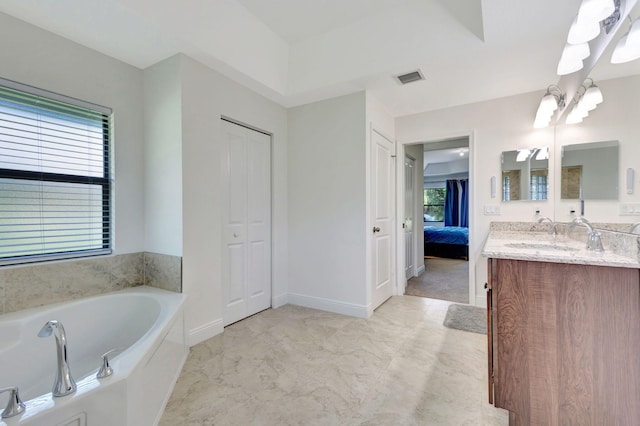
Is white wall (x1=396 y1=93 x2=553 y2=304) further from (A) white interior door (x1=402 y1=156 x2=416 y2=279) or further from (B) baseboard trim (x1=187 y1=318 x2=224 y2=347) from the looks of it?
(B) baseboard trim (x1=187 y1=318 x2=224 y2=347)

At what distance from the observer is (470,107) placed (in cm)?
334

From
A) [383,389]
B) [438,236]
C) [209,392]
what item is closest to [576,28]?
[383,389]

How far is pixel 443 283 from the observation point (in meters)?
4.43

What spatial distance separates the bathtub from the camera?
1044 millimetres

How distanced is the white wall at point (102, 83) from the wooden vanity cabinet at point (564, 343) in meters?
2.76

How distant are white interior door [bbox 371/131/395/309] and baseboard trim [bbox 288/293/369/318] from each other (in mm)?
225

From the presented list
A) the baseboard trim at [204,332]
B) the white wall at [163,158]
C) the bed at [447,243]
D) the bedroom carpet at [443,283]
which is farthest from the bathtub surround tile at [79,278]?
the bed at [447,243]

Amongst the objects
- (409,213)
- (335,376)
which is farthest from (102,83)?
(409,213)

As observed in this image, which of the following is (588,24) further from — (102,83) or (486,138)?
(102,83)

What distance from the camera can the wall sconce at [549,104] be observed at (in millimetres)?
2527

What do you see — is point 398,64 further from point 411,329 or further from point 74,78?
point 74,78

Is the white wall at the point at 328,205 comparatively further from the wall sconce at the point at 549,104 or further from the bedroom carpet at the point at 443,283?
the wall sconce at the point at 549,104

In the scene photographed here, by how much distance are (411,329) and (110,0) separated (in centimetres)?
335

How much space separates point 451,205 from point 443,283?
4.65m
